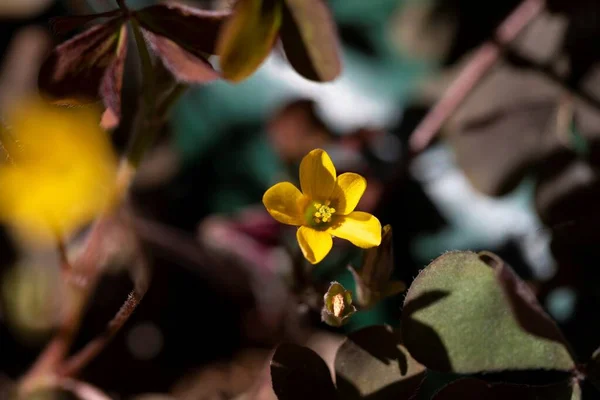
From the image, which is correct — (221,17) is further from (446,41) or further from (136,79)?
(446,41)

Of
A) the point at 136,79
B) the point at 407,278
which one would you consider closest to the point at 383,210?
the point at 407,278

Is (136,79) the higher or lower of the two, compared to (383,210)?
higher

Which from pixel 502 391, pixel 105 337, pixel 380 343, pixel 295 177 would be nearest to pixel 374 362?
pixel 380 343

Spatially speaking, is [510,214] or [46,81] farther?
[510,214]

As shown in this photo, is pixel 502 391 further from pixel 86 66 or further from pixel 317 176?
pixel 86 66

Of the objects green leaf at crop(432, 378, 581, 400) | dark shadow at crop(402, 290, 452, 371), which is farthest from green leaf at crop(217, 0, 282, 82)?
green leaf at crop(432, 378, 581, 400)

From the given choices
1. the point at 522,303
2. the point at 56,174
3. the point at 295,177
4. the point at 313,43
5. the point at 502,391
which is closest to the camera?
the point at 522,303

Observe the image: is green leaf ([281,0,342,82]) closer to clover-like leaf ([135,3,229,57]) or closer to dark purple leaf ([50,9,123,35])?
clover-like leaf ([135,3,229,57])
